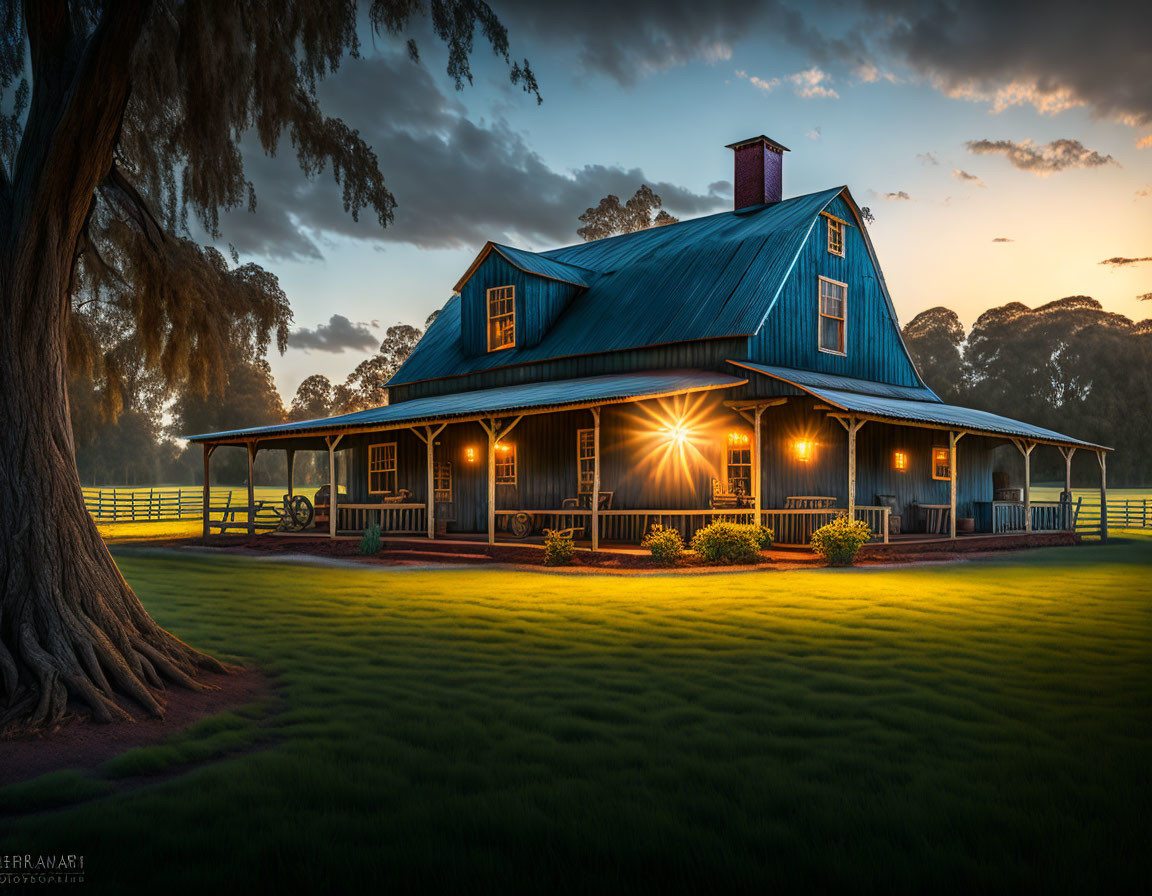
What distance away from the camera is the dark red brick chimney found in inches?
1070

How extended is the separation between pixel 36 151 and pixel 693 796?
21.7 feet

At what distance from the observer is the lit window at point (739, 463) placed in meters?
20.7

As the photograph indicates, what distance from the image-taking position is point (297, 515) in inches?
1016

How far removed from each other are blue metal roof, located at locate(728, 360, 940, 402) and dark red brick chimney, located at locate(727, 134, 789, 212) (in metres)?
6.78

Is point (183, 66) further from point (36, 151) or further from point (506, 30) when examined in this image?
point (506, 30)

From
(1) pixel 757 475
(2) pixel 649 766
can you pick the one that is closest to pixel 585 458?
(1) pixel 757 475

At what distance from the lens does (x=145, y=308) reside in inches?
357

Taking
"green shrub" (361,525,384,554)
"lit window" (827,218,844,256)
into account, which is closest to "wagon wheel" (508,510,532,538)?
"green shrub" (361,525,384,554)

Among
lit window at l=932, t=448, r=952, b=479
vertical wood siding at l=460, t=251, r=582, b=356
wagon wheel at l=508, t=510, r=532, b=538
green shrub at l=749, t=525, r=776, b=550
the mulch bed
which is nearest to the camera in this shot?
the mulch bed

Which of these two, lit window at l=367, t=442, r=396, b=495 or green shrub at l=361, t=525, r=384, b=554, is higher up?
lit window at l=367, t=442, r=396, b=495

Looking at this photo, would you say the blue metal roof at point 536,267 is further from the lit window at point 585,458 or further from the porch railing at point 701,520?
the porch railing at point 701,520

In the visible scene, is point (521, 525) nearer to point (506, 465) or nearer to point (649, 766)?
point (506, 465)

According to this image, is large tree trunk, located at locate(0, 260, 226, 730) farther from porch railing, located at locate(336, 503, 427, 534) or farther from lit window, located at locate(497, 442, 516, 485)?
lit window, located at locate(497, 442, 516, 485)

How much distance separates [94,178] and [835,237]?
20.6 m
